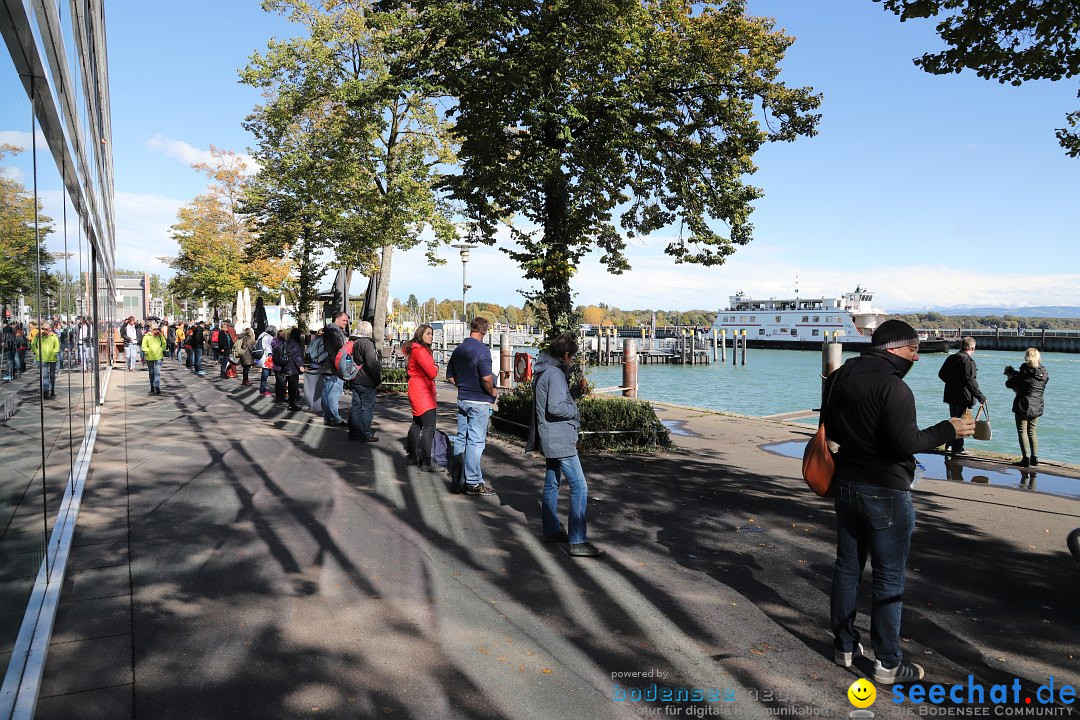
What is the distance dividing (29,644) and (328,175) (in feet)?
57.6

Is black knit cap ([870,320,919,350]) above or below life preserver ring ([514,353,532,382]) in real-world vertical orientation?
above

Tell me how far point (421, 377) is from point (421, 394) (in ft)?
0.77

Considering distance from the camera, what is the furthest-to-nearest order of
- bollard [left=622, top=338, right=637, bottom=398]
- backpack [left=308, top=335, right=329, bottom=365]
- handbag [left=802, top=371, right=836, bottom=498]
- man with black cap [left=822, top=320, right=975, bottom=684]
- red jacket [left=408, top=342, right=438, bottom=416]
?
bollard [left=622, top=338, right=637, bottom=398]
backpack [left=308, top=335, right=329, bottom=365]
red jacket [left=408, top=342, right=438, bottom=416]
handbag [left=802, top=371, right=836, bottom=498]
man with black cap [left=822, top=320, right=975, bottom=684]

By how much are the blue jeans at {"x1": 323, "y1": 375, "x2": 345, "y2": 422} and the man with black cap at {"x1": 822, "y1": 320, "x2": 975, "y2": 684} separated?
9.92m

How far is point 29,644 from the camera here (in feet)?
11.5

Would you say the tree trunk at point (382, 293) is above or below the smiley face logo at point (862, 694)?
above

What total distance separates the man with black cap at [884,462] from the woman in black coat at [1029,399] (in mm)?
7954

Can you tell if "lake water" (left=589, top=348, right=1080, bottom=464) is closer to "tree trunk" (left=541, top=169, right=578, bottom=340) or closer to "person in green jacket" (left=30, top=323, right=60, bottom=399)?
"tree trunk" (left=541, top=169, right=578, bottom=340)

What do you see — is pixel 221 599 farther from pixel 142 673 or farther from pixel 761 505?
pixel 761 505

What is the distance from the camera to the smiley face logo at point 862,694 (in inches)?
140

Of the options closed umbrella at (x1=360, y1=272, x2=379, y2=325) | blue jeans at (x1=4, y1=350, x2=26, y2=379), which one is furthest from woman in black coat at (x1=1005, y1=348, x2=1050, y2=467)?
closed umbrella at (x1=360, y1=272, x2=379, y2=325)

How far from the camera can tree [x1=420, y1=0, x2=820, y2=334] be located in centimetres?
1048

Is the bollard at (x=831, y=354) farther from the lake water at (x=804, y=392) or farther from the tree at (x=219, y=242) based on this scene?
the tree at (x=219, y=242)

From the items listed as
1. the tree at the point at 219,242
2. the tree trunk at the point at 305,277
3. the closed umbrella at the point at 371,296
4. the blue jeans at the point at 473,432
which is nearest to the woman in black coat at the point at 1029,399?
the blue jeans at the point at 473,432
